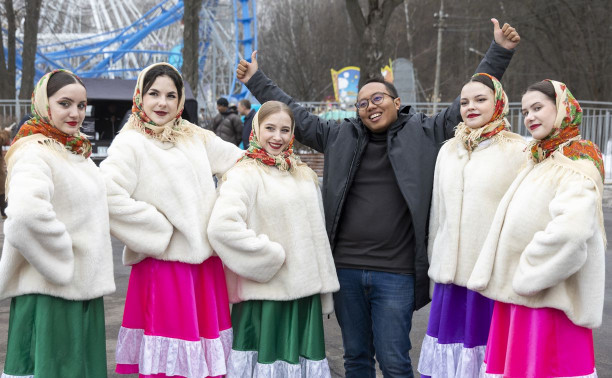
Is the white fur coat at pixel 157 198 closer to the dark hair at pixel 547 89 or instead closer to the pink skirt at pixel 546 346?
the pink skirt at pixel 546 346

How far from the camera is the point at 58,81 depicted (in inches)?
134

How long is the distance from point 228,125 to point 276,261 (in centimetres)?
879

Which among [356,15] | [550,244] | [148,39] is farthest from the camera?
[148,39]

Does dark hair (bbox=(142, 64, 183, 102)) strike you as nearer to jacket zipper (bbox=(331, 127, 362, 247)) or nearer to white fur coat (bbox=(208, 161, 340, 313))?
white fur coat (bbox=(208, 161, 340, 313))

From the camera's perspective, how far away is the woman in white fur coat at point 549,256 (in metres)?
3.14

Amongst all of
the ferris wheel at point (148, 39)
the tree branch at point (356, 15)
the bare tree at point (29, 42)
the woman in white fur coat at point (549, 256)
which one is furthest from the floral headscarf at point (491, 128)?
the ferris wheel at point (148, 39)

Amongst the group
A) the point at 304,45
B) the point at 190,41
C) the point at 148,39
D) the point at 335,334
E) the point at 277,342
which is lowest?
the point at 335,334

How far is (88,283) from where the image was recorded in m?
3.37

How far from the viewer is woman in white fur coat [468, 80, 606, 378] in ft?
10.3

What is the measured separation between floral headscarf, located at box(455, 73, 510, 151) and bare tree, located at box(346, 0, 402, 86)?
9.77 meters

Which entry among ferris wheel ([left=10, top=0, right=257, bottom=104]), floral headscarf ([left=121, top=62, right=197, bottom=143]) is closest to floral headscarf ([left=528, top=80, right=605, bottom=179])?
floral headscarf ([left=121, top=62, right=197, bottom=143])

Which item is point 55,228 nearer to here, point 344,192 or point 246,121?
point 344,192

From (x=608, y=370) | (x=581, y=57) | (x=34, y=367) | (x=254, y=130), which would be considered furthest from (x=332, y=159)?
(x=581, y=57)

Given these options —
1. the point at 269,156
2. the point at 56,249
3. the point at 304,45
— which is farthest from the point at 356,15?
the point at 304,45
